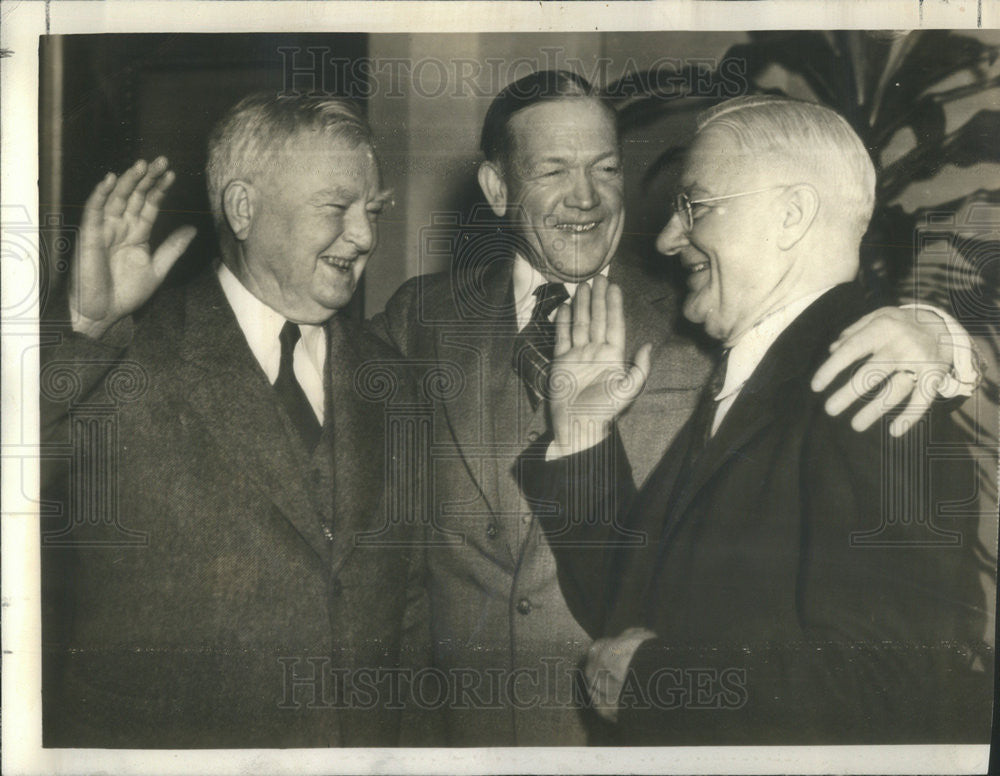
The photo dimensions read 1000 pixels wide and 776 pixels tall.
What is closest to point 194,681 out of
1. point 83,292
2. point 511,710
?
point 511,710

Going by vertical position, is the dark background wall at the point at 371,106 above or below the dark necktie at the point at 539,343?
above

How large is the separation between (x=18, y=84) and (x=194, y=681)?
8.18 ft

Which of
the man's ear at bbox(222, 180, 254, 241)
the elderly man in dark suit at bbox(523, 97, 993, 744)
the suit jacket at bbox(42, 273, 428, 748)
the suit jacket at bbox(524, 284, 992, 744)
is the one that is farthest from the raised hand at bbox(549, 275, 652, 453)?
the man's ear at bbox(222, 180, 254, 241)

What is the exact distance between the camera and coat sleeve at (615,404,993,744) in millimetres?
4125

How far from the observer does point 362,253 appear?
13.5ft

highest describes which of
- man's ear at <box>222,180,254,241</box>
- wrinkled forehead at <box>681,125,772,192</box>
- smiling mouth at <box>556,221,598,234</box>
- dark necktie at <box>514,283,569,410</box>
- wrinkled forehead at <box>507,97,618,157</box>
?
wrinkled forehead at <box>507,97,618,157</box>

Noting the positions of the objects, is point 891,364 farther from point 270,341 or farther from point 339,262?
point 270,341

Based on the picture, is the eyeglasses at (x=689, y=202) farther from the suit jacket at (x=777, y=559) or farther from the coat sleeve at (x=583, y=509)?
the coat sleeve at (x=583, y=509)

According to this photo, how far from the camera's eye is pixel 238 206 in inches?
161

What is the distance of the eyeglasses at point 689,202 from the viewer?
4102 millimetres

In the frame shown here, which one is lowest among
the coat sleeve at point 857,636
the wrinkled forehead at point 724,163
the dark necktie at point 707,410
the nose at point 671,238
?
the coat sleeve at point 857,636

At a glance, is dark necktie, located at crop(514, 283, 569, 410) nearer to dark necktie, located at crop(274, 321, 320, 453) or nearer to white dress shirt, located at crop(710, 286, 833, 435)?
white dress shirt, located at crop(710, 286, 833, 435)

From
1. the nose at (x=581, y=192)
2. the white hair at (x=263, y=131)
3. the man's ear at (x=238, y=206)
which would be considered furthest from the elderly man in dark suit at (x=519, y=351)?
the man's ear at (x=238, y=206)

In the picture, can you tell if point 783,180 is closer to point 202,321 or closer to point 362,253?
point 362,253
